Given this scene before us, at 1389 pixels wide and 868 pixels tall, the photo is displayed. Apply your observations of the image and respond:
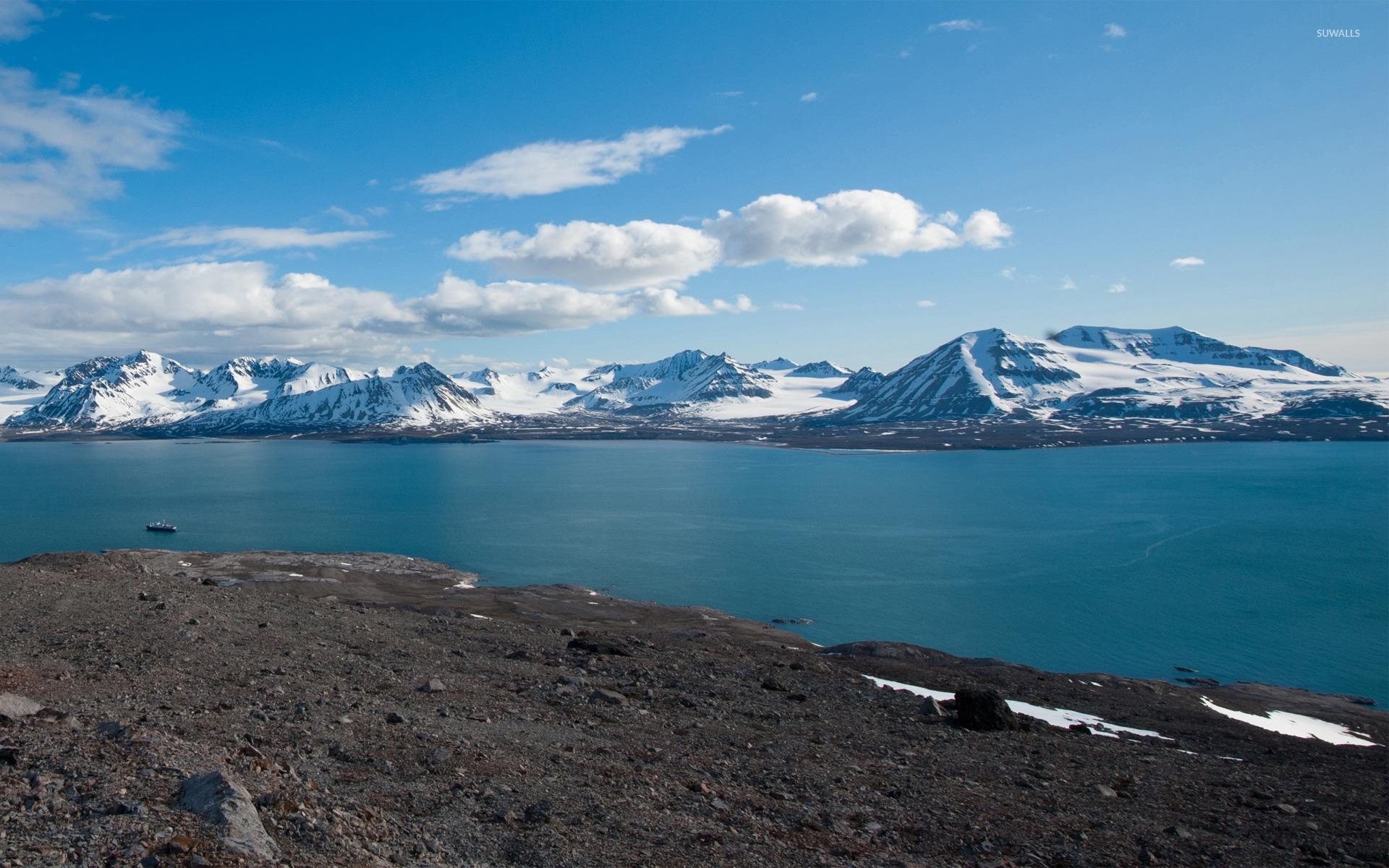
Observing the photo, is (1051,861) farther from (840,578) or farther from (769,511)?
(769,511)

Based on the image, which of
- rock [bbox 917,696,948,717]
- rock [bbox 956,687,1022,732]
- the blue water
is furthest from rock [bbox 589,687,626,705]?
the blue water

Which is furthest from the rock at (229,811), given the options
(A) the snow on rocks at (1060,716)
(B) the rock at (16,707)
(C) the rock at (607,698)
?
(A) the snow on rocks at (1060,716)

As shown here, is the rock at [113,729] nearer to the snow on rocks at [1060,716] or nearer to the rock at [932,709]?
the rock at [932,709]

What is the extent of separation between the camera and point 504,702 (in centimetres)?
1869

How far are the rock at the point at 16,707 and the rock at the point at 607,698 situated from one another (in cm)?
1048

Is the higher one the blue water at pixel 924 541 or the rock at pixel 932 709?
the rock at pixel 932 709

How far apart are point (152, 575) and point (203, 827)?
28.8 metres

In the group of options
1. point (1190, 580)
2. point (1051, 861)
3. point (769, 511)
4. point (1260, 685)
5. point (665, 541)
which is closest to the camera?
point (1051, 861)

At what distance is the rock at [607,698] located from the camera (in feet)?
63.9

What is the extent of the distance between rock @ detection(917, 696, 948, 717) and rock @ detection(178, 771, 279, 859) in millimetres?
16953

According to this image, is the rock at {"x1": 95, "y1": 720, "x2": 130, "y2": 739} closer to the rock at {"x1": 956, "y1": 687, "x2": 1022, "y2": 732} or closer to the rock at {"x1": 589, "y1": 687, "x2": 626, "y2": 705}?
the rock at {"x1": 589, "y1": 687, "x2": 626, "y2": 705}

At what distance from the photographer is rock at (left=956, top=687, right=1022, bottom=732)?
2075 centimetres

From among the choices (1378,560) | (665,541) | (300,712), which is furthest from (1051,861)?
(1378,560)

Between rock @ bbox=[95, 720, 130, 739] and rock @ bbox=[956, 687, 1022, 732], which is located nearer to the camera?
rock @ bbox=[95, 720, 130, 739]
